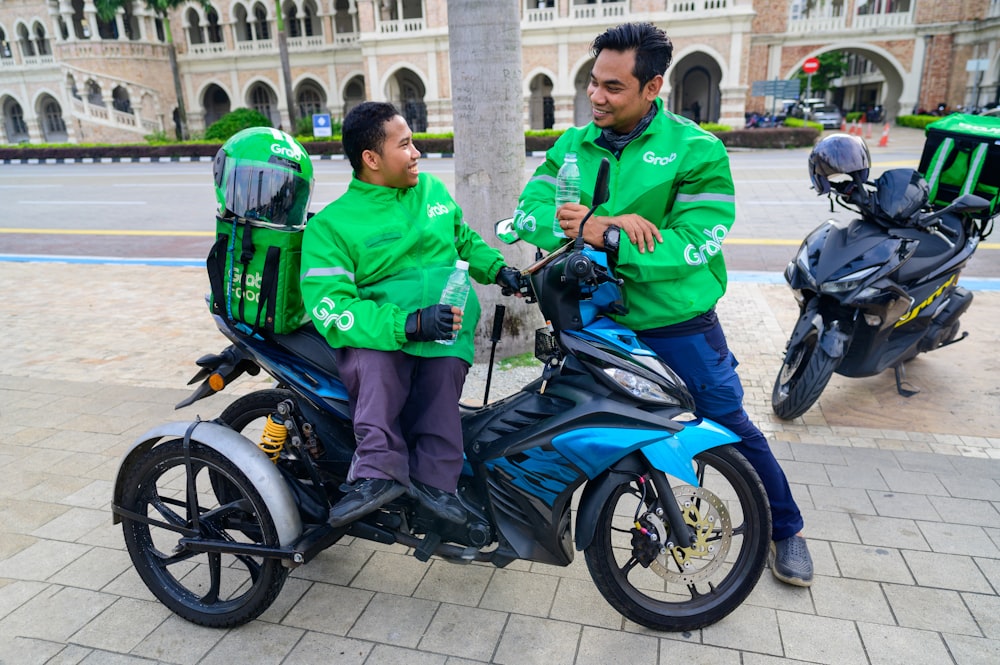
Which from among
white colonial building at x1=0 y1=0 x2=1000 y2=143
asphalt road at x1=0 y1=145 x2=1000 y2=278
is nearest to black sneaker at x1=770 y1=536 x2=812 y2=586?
asphalt road at x1=0 y1=145 x2=1000 y2=278

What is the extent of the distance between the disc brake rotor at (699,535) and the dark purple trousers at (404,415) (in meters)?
0.77

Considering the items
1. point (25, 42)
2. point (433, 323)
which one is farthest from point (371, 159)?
point (25, 42)

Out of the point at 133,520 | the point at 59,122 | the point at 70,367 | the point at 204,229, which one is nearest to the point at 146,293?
the point at 70,367


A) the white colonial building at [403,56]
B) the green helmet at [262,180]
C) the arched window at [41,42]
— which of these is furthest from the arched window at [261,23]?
→ the green helmet at [262,180]

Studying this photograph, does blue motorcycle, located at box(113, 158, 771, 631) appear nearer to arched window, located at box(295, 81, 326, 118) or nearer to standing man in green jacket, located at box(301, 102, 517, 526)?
standing man in green jacket, located at box(301, 102, 517, 526)

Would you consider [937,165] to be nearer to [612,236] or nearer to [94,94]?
[612,236]

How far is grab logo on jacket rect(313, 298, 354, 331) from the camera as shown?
91.0 inches

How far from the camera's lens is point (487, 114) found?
480cm

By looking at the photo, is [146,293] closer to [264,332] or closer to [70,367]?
[70,367]

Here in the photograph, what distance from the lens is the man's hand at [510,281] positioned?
2.65m

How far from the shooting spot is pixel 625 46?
2318mm

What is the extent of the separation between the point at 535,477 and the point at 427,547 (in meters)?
0.46

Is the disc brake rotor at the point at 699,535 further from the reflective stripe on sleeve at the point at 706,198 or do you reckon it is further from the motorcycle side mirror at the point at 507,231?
the motorcycle side mirror at the point at 507,231

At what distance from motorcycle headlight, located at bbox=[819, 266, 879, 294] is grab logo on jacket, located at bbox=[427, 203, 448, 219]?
245 cm
